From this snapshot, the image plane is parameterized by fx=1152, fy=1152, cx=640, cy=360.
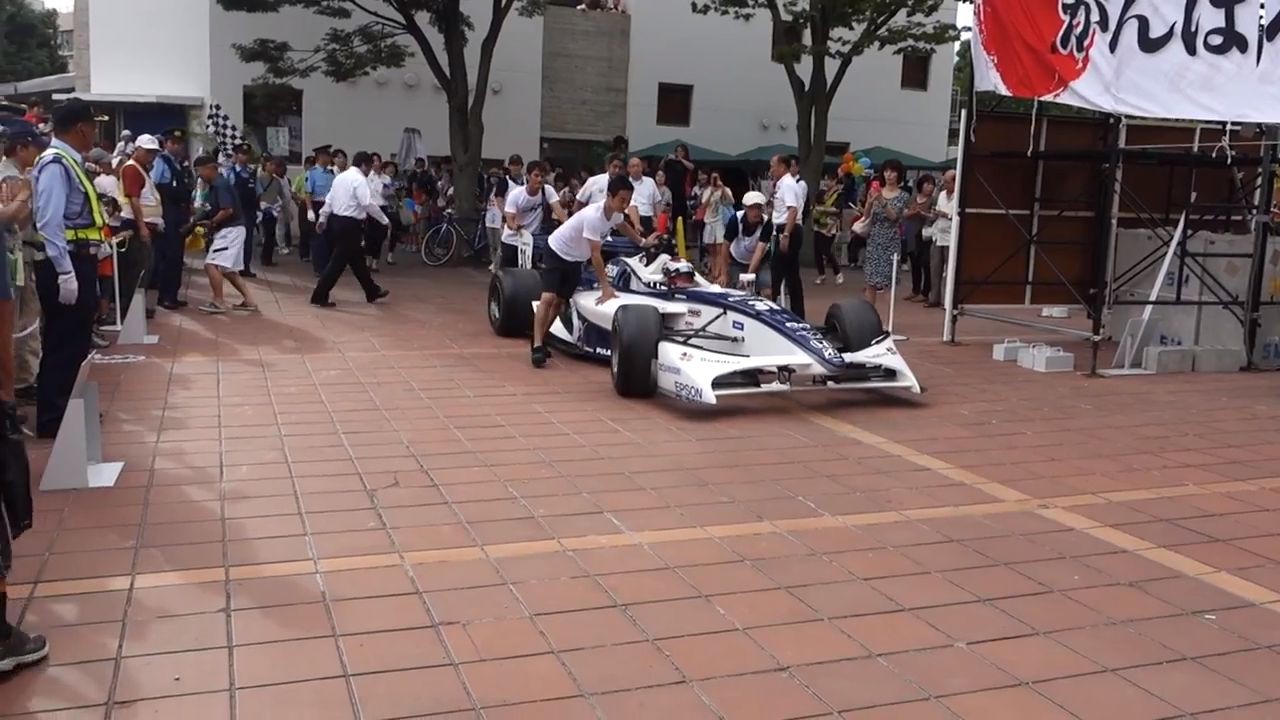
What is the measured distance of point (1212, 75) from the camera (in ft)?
30.3

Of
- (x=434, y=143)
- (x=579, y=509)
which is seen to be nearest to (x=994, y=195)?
(x=579, y=509)

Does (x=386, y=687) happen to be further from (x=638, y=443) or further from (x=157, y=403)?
(x=157, y=403)

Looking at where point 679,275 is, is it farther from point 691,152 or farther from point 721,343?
point 691,152

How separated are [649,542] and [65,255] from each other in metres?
3.75

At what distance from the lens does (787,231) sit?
37.2ft

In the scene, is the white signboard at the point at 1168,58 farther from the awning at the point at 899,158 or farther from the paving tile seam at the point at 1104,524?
the awning at the point at 899,158

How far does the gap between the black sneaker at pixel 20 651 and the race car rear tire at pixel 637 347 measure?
4650mm

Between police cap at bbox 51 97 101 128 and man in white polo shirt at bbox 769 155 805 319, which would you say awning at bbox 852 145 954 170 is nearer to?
man in white polo shirt at bbox 769 155 805 319

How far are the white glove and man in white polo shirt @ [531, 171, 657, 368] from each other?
3709 mm

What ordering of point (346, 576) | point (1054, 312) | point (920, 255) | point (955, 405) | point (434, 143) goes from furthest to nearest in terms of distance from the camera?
point (434, 143) → point (920, 255) → point (1054, 312) → point (955, 405) → point (346, 576)

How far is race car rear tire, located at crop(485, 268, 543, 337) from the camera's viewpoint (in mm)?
10758

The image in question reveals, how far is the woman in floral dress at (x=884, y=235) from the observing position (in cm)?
1191

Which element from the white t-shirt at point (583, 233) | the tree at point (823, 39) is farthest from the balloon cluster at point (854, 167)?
the white t-shirt at point (583, 233)

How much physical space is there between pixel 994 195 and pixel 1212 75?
218 centimetres
